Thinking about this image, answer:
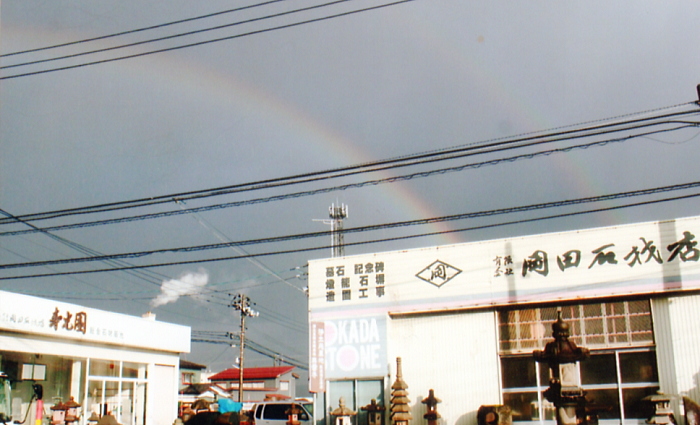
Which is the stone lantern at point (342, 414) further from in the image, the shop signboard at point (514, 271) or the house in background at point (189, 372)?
the house in background at point (189, 372)

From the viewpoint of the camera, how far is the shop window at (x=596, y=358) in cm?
→ 1780

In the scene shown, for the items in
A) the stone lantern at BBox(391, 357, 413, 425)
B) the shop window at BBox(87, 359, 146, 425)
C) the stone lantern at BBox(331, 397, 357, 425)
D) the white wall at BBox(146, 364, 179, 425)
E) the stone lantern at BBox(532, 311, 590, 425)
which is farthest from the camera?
the white wall at BBox(146, 364, 179, 425)

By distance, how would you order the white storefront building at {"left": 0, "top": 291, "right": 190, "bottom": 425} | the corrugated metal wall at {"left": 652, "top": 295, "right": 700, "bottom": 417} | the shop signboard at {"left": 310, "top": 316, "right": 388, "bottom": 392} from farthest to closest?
the shop signboard at {"left": 310, "top": 316, "right": 388, "bottom": 392}
the white storefront building at {"left": 0, "top": 291, "right": 190, "bottom": 425}
the corrugated metal wall at {"left": 652, "top": 295, "right": 700, "bottom": 417}

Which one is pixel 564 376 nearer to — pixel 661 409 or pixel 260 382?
pixel 661 409

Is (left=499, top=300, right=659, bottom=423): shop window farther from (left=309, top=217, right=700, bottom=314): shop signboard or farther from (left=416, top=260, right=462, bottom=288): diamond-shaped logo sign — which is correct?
(left=416, top=260, right=462, bottom=288): diamond-shaped logo sign

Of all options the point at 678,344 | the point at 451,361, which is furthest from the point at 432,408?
the point at 678,344

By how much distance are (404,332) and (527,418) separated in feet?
15.4

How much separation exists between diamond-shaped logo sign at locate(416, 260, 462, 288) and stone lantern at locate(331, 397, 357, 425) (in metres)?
4.92

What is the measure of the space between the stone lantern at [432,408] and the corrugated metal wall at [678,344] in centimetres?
645

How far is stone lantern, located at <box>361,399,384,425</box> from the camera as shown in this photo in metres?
19.6

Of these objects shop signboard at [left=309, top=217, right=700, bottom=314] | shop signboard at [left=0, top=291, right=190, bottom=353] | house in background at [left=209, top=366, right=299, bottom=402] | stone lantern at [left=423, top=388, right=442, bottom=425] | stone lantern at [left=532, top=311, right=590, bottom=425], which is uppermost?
shop signboard at [left=309, top=217, right=700, bottom=314]

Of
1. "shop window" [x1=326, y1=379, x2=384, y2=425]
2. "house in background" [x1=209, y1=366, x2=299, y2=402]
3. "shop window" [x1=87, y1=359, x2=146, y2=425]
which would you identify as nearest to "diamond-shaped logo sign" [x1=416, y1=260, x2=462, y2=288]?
"shop window" [x1=326, y1=379, x2=384, y2=425]

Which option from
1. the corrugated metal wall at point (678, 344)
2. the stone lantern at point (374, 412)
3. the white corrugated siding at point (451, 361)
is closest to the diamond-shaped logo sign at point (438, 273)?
the white corrugated siding at point (451, 361)

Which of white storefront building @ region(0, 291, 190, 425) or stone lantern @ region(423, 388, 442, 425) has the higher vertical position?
white storefront building @ region(0, 291, 190, 425)
